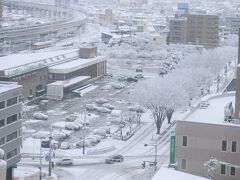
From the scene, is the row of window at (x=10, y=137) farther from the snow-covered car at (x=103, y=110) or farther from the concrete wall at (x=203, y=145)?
the snow-covered car at (x=103, y=110)

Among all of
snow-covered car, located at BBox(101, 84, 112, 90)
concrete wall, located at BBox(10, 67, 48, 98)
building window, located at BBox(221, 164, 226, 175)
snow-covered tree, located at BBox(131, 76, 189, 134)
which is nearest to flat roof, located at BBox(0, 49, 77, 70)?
concrete wall, located at BBox(10, 67, 48, 98)

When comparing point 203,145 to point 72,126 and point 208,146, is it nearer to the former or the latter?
point 208,146

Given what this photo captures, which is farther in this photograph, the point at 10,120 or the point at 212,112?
the point at 10,120

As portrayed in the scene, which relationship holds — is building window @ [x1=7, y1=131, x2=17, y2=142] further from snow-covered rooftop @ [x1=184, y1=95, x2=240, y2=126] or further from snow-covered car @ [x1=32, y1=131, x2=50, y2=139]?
snow-covered rooftop @ [x1=184, y1=95, x2=240, y2=126]

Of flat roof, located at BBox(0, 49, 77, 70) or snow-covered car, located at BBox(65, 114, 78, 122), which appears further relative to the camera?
flat roof, located at BBox(0, 49, 77, 70)

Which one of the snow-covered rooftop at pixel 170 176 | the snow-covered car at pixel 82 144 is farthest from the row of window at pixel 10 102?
the snow-covered rooftop at pixel 170 176

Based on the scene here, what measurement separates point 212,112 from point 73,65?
1569cm

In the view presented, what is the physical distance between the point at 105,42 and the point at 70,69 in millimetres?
23250

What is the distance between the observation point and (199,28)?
43.3 metres

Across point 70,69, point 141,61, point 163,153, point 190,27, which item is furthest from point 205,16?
point 163,153

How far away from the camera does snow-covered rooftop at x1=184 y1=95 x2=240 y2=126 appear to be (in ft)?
37.7

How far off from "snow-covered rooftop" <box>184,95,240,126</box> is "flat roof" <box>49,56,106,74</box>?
12789 mm

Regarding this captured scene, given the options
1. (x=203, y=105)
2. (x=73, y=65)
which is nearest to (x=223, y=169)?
(x=203, y=105)

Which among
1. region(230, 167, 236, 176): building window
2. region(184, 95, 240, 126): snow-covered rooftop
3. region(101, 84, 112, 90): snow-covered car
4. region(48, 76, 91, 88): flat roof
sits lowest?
region(101, 84, 112, 90): snow-covered car
